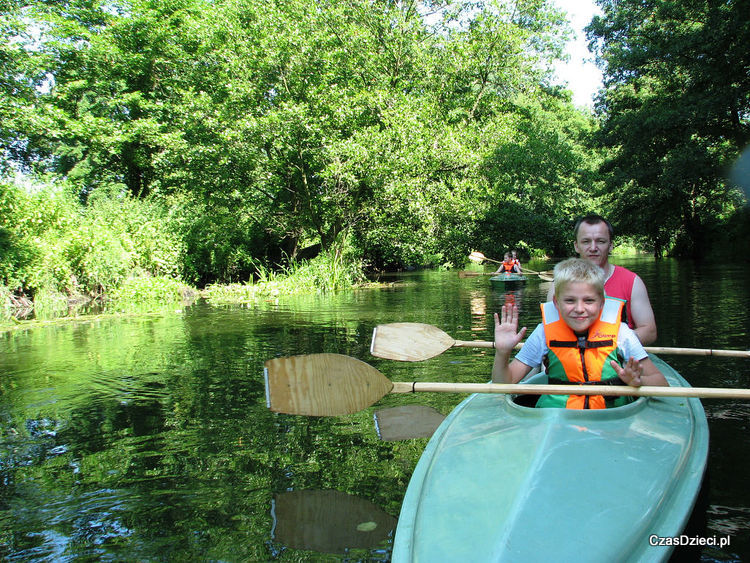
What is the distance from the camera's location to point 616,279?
3.86m

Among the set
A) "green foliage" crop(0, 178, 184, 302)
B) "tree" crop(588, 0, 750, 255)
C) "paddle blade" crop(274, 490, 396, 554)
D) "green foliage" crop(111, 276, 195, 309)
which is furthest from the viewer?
"tree" crop(588, 0, 750, 255)

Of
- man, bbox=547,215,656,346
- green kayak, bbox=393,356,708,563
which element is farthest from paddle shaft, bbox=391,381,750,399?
man, bbox=547,215,656,346

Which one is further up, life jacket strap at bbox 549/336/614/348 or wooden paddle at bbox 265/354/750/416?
life jacket strap at bbox 549/336/614/348

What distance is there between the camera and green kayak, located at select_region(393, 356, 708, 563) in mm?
1869

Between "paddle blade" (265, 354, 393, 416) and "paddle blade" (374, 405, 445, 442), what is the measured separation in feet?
2.46

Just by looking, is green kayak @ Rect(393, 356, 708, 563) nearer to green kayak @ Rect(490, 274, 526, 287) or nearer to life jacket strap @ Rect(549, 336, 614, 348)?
life jacket strap @ Rect(549, 336, 614, 348)

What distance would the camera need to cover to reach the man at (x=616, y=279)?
3820 mm

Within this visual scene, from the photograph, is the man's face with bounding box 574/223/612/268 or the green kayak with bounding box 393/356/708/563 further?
the man's face with bounding box 574/223/612/268

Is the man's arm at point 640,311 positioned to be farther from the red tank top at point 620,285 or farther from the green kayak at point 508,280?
the green kayak at point 508,280

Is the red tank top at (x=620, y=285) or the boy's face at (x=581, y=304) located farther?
the red tank top at (x=620, y=285)

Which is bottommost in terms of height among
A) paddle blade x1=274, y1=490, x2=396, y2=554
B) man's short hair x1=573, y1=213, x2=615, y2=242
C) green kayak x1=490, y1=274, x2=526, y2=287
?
paddle blade x1=274, y1=490, x2=396, y2=554

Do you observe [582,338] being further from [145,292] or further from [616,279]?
[145,292]

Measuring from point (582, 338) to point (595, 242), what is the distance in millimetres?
1203

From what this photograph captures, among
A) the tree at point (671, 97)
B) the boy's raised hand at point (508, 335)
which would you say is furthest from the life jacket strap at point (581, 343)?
the tree at point (671, 97)
